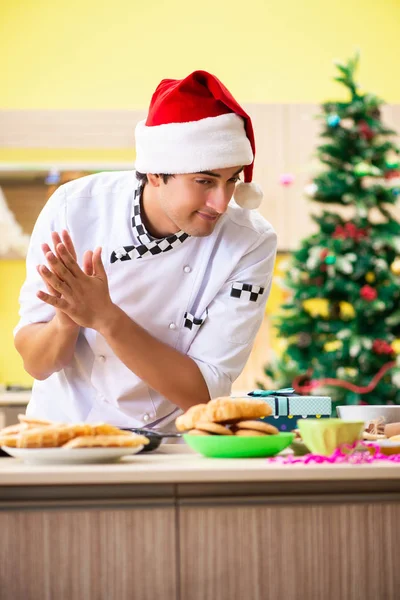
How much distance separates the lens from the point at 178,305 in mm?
2047

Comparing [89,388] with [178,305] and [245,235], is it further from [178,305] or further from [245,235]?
[245,235]

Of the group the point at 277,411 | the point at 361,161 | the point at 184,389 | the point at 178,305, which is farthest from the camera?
the point at 361,161

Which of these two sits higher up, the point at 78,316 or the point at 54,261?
the point at 54,261

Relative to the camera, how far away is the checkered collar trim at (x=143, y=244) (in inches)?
80.5

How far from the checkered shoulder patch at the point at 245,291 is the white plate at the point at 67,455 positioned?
31.3 inches

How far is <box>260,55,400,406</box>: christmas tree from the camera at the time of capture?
167 inches

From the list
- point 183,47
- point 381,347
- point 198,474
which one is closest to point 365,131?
point 381,347

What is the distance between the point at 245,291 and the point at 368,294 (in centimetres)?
234

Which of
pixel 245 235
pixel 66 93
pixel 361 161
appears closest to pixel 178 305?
pixel 245 235

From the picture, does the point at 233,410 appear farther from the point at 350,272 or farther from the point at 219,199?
the point at 350,272

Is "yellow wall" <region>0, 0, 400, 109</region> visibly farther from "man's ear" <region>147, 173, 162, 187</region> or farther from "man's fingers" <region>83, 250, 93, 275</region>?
"man's fingers" <region>83, 250, 93, 275</region>

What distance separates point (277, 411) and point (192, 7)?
3890 millimetres

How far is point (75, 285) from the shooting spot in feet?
5.57

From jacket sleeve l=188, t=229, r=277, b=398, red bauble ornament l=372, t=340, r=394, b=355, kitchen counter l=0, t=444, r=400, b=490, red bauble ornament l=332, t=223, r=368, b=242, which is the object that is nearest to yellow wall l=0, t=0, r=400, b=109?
red bauble ornament l=332, t=223, r=368, b=242
